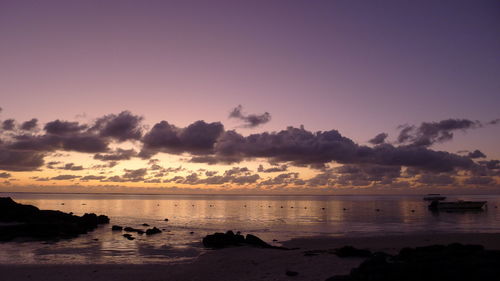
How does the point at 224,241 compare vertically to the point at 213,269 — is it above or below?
below

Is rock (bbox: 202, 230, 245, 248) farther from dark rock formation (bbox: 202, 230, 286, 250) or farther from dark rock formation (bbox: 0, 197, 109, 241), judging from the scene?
dark rock formation (bbox: 0, 197, 109, 241)

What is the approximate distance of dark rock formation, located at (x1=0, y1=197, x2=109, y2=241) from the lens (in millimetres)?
47625

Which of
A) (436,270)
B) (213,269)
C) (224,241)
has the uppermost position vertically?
(436,270)

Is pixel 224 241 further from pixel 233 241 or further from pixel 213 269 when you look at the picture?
pixel 213 269

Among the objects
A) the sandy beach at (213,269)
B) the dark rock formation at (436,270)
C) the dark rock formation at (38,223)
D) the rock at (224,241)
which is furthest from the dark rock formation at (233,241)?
the dark rock formation at (436,270)

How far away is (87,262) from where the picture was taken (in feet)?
103

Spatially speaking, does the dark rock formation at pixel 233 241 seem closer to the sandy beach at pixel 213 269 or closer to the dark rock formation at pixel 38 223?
the sandy beach at pixel 213 269

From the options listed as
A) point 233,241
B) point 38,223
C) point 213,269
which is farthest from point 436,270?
point 38,223

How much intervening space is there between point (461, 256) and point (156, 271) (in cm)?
1981

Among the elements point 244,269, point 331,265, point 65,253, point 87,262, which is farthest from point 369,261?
point 65,253

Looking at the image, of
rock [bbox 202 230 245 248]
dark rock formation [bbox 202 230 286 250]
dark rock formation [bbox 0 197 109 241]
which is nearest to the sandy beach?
dark rock formation [bbox 202 230 286 250]

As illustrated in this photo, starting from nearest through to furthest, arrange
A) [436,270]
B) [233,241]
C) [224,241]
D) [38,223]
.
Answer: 1. [436,270]
2. [233,241]
3. [224,241]
4. [38,223]

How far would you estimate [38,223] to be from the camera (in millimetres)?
52312

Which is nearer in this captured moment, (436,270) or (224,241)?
(436,270)
